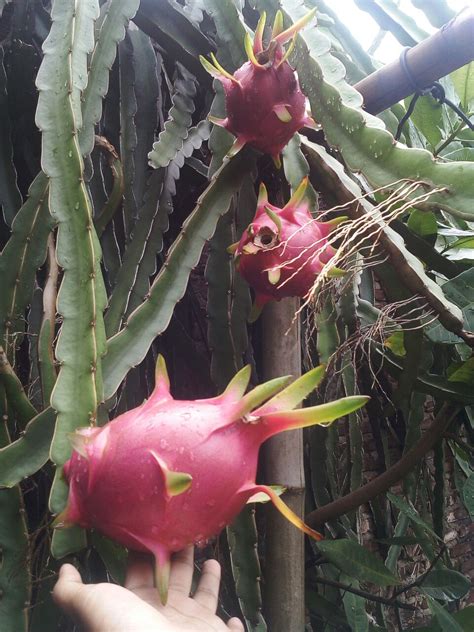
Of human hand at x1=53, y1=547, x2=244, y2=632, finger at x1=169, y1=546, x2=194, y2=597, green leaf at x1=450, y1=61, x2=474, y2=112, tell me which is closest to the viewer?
human hand at x1=53, y1=547, x2=244, y2=632

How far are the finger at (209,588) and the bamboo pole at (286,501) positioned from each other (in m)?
0.26

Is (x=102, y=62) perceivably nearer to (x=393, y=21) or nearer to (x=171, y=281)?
(x=171, y=281)

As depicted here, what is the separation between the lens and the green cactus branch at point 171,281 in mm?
562

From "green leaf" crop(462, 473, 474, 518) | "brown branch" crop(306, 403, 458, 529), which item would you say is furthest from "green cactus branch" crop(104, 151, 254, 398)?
"green leaf" crop(462, 473, 474, 518)

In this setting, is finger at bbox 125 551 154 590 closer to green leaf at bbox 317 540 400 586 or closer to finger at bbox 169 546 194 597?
finger at bbox 169 546 194 597

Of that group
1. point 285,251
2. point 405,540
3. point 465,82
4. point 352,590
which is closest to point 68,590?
point 285,251

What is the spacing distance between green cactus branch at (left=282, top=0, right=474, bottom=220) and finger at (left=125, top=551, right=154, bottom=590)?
44cm

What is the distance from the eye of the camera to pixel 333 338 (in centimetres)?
74

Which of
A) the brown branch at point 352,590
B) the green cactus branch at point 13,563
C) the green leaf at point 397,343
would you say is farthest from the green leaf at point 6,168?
the brown branch at point 352,590

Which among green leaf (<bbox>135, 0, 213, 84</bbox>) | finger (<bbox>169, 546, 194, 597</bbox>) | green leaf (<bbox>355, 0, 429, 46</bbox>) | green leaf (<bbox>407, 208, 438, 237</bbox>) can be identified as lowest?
finger (<bbox>169, 546, 194, 597</bbox>)

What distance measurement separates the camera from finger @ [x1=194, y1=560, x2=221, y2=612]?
48 cm

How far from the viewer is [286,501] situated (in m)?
0.77

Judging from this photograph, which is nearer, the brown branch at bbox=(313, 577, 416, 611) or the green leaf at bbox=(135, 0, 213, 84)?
the green leaf at bbox=(135, 0, 213, 84)

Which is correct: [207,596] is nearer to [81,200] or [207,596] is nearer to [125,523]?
[125,523]
